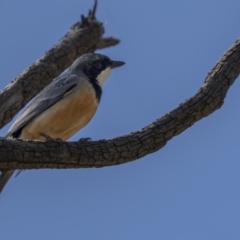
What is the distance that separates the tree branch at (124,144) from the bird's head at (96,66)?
2867 mm

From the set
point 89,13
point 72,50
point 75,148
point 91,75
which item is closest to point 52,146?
point 75,148

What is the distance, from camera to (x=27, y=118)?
995 centimetres

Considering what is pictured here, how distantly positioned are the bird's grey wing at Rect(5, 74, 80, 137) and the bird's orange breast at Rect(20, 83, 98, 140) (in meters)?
0.10

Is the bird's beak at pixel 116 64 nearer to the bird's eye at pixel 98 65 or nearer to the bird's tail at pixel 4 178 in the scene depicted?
the bird's eye at pixel 98 65

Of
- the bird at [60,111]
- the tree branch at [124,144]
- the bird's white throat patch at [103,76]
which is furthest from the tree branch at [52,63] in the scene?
the tree branch at [124,144]

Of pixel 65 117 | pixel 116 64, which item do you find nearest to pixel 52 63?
pixel 116 64

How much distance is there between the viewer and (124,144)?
8117 millimetres

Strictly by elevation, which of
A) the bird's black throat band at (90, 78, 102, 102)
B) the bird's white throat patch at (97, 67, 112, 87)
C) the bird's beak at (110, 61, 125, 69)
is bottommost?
the bird's black throat band at (90, 78, 102, 102)

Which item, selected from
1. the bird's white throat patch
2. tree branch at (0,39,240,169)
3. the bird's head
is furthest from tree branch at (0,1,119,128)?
tree branch at (0,39,240,169)

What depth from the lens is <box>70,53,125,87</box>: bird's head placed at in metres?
11.1

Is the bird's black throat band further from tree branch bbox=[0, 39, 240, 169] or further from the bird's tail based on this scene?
tree branch bbox=[0, 39, 240, 169]

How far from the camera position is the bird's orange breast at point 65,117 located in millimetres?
9688

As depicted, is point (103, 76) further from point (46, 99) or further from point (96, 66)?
point (46, 99)

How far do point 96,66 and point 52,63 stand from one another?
117 centimetres
